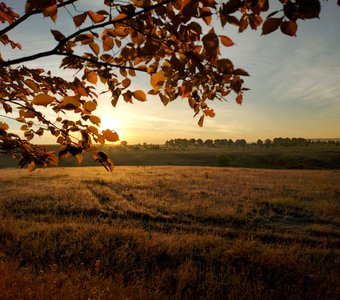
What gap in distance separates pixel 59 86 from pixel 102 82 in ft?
3.70

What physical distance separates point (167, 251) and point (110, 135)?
6418mm

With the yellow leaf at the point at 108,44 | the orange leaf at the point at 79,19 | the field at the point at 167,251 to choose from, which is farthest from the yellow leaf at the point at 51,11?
the field at the point at 167,251

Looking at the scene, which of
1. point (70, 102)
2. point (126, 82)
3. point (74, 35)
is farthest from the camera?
point (126, 82)

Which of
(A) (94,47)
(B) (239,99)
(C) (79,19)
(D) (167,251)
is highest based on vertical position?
(C) (79,19)

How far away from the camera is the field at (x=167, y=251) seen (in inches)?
230

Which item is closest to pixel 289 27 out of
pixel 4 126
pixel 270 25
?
pixel 270 25

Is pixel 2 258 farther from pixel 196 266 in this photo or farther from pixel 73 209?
pixel 73 209

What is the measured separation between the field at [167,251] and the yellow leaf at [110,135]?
378cm

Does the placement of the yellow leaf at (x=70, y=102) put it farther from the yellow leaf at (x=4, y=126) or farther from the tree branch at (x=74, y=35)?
the yellow leaf at (x=4, y=126)

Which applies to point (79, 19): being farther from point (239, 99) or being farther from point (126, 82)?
point (239, 99)

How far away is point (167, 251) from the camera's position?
311 inches

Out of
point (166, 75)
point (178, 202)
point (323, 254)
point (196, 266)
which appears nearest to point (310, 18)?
point (166, 75)

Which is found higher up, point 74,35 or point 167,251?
point 74,35

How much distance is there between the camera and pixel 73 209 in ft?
43.0
